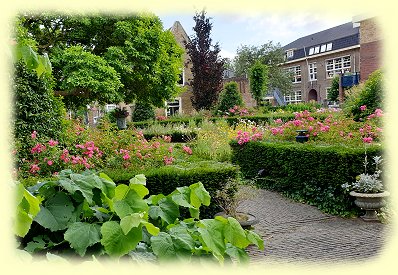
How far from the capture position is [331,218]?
680 cm

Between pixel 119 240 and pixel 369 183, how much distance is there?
20.6 ft

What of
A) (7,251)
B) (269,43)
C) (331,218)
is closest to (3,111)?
(7,251)

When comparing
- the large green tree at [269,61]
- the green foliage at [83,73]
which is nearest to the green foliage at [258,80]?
the green foliage at [83,73]

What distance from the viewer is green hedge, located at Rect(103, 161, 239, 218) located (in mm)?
5867

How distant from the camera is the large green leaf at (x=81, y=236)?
4.43 feet

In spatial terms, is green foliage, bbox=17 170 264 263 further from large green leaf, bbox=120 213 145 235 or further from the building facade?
the building facade

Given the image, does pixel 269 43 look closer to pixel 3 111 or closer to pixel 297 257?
pixel 297 257

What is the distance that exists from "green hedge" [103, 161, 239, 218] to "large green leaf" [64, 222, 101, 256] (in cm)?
419

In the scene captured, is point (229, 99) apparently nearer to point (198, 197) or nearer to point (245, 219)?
point (245, 219)

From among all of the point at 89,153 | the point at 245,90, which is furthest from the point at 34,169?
the point at 245,90

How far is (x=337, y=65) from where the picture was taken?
43406mm

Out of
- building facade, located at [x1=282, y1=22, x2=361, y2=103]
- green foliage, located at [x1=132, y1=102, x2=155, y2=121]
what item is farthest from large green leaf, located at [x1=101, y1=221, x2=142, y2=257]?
building facade, located at [x1=282, y1=22, x2=361, y2=103]

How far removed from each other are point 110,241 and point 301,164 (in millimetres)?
7092

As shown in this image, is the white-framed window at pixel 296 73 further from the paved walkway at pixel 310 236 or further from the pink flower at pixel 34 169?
the pink flower at pixel 34 169
